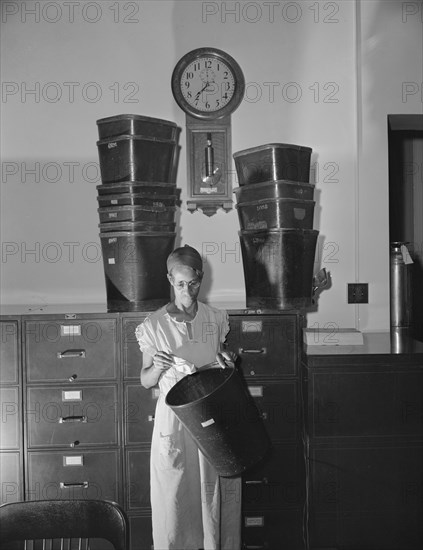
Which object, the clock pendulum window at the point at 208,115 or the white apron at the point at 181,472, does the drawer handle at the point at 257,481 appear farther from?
the clock pendulum window at the point at 208,115

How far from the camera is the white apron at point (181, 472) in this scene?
247cm

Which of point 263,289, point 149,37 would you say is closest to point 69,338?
point 263,289

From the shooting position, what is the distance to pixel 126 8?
3451mm

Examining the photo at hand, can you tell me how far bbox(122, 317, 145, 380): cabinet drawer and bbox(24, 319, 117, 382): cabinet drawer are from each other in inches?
1.8

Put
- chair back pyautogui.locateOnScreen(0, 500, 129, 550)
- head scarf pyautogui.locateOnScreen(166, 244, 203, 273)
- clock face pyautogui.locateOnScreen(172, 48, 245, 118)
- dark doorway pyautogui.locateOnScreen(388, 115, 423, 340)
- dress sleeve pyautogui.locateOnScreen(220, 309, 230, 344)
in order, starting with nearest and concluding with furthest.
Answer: chair back pyautogui.locateOnScreen(0, 500, 129, 550)
head scarf pyautogui.locateOnScreen(166, 244, 203, 273)
dress sleeve pyautogui.locateOnScreen(220, 309, 230, 344)
clock face pyautogui.locateOnScreen(172, 48, 245, 118)
dark doorway pyautogui.locateOnScreen(388, 115, 423, 340)

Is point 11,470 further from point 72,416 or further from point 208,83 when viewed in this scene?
point 208,83

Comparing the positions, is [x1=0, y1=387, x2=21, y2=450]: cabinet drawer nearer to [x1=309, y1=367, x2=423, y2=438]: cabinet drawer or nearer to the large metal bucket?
the large metal bucket

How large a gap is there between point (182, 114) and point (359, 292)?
136 cm

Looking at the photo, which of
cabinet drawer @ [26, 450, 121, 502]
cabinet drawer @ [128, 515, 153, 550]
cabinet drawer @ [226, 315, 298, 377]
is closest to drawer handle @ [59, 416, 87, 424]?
cabinet drawer @ [26, 450, 121, 502]

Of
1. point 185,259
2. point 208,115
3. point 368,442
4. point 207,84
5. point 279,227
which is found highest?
point 207,84

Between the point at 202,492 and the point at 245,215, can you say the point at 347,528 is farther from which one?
the point at 245,215

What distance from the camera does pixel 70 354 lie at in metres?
2.91

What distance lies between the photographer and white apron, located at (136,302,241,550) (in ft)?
8.10

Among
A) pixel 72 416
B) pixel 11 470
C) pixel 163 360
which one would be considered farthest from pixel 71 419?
pixel 163 360
